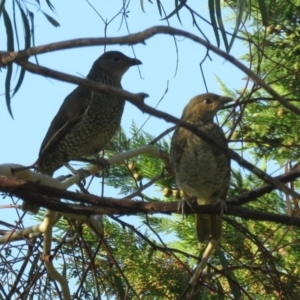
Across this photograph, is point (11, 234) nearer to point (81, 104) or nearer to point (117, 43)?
point (117, 43)

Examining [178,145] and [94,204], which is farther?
[178,145]

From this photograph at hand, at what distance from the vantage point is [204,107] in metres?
4.33

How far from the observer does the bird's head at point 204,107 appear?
14.1 feet

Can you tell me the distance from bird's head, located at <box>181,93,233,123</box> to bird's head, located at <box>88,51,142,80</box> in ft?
4.29

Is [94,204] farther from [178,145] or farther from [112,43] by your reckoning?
[178,145]

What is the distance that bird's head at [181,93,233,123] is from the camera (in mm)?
4301

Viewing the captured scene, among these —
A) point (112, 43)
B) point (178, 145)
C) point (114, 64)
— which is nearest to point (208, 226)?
point (178, 145)

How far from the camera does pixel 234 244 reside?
484cm

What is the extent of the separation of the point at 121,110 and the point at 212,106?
97 cm

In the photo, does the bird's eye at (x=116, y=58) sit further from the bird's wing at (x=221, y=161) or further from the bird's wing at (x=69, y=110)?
the bird's wing at (x=221, y=161)

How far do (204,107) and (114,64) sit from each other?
1482mm

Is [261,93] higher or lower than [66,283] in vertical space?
higher

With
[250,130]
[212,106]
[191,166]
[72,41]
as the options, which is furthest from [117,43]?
[250,130]

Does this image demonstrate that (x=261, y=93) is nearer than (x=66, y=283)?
No
